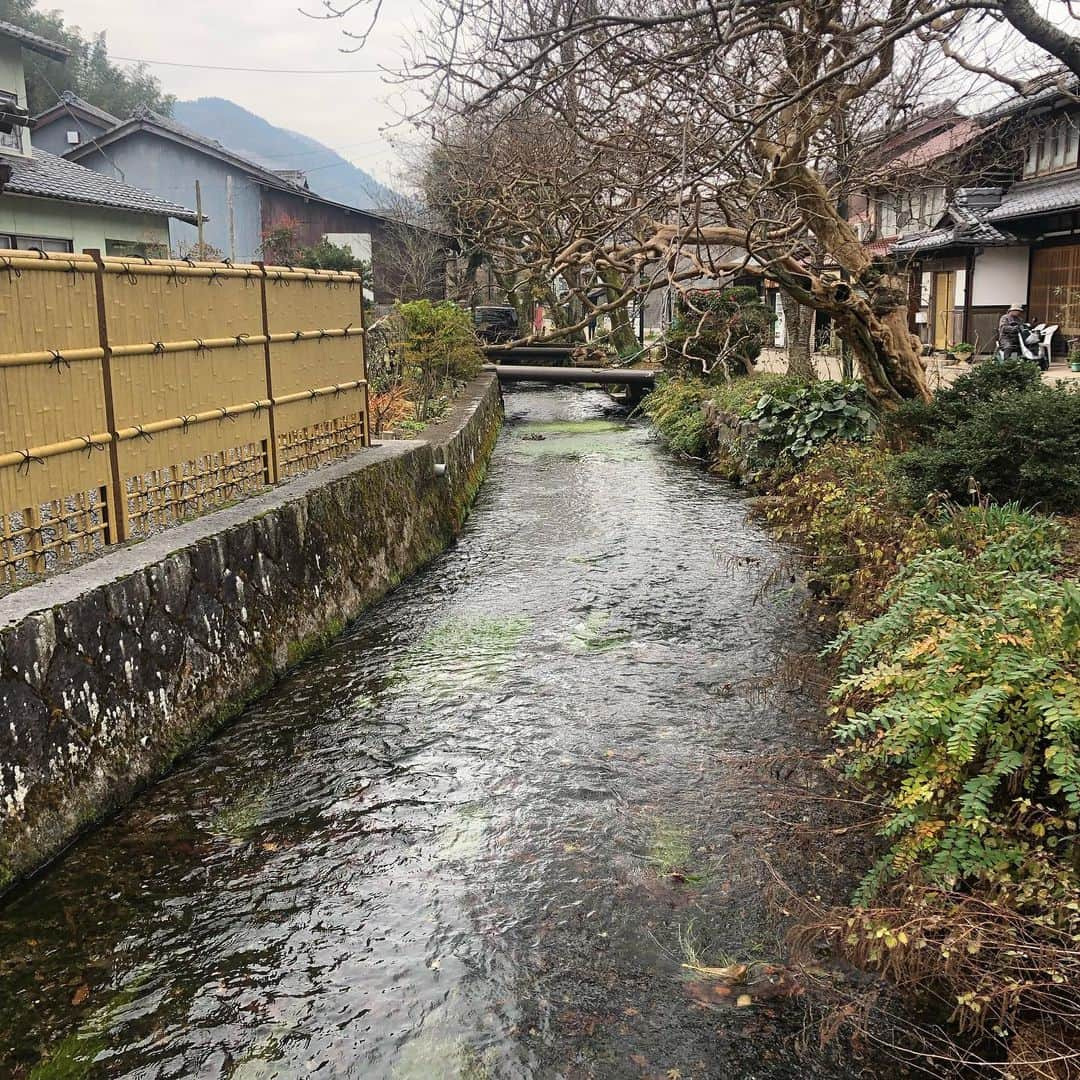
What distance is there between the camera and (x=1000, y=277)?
92.4 feet

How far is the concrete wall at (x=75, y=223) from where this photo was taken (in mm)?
21625

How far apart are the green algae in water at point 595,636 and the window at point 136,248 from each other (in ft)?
68.8

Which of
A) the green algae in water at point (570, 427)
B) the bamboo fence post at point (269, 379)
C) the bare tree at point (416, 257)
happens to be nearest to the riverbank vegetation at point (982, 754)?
the bamboo fence post at point (269, 379)

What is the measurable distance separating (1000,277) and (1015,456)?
74.0 ft

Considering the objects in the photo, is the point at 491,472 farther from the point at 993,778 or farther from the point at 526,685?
the point at 993,778

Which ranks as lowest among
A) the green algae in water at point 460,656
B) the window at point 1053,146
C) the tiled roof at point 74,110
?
the green algae in water at point 460,656

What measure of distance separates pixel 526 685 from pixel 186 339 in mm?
3372

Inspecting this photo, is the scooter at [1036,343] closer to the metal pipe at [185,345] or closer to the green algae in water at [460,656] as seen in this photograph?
the green algae in water at [460,656]

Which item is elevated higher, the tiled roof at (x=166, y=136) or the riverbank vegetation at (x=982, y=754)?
the tiled roof at (x=166, y=136)

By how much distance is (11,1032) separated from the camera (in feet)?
12.5

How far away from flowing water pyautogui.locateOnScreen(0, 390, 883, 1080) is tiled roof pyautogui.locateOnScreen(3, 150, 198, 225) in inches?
663

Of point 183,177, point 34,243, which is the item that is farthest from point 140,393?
point 183,177

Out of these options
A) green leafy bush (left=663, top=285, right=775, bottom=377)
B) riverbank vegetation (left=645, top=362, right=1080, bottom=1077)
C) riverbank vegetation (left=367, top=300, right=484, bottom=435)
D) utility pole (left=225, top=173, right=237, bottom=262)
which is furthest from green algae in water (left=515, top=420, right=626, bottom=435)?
utility pole (left=225, top=173, right=237, bottom=262)

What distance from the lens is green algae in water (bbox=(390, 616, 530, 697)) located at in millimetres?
7441
